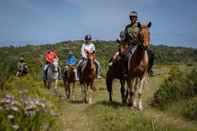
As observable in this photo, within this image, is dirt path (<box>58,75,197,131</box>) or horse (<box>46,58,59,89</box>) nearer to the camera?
dirt path (<box>58,75,197,131</box>)

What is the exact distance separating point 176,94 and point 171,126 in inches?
255

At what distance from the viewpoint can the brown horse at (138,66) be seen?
16.4 meters

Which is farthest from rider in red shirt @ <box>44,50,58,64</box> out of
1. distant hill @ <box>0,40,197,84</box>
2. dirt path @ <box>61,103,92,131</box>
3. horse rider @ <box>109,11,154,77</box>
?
horse rider @ <box>109,11,154,77</box>

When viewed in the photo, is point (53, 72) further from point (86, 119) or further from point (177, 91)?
point (86, 119)

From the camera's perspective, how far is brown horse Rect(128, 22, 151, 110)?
16.4 meters

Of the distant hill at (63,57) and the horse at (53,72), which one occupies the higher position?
the horse at (53,72)

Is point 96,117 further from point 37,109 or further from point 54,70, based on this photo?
point 54,70

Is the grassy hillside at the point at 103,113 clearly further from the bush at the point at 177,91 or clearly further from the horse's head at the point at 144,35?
the horse's head at the point at 144,35

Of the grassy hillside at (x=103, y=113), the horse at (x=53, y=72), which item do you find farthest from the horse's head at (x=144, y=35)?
Result: the horse at (x=53, y=72)

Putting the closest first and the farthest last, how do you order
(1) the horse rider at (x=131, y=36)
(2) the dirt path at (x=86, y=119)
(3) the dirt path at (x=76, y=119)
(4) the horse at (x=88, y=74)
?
(2) the dirt path at (x=86, y=119)
(3) the dirt path at (x=76, y=119)
(1) the horse rider at (x=131, y=36)
(4) the horse at (x=88, y=74)

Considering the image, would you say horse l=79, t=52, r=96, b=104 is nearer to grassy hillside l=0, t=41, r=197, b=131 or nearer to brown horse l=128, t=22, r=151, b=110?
grassy hillside l=0, t=41, r=197, b=131

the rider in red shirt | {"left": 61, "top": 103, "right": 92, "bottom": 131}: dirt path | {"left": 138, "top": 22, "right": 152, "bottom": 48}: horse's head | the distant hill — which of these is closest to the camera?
{"left": 61, "top": 103, "right": 92, "bottom": 131}: dirt path

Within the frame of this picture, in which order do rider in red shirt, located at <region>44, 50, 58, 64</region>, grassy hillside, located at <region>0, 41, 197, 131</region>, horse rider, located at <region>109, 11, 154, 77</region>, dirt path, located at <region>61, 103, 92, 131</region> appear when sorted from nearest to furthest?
grassy hillside, located at <region>0, 41, 197, 131</region>, dirt path, located at <region>61, 103, 92, 131</region>, horse rider, located at <region>109, 11, 154, 77</region>, rider in red shirt, located at <region>44, 50, 58, 64</region>

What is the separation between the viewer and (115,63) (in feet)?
62.8
